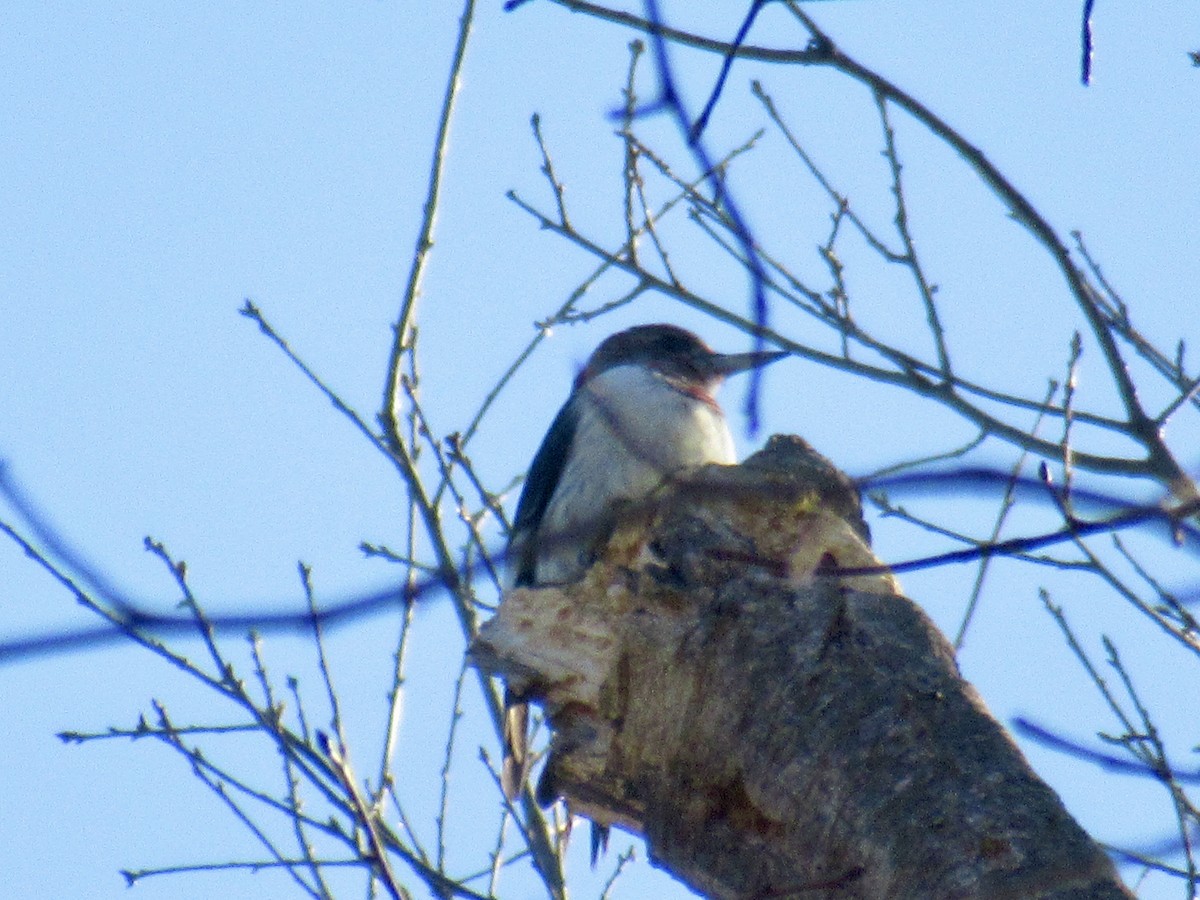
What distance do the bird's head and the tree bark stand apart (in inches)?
81.2

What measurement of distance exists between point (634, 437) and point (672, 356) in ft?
4.96

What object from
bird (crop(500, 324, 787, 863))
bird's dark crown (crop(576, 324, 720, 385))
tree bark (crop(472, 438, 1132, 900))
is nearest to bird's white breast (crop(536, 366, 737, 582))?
bird (crop(500, 324, 787, 863))

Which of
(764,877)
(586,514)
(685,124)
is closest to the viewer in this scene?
(685,124)

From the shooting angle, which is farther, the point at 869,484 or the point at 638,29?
the point at 638,29

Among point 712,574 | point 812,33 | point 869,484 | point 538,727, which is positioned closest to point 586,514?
point 538,727

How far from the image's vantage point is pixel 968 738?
2.83 m

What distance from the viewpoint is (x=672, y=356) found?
627 centimetres

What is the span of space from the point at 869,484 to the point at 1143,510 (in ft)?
0.74

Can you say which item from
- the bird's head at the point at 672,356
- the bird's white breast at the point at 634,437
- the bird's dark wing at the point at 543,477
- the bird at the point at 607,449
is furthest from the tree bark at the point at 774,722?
the bird's head at the point at 672,356

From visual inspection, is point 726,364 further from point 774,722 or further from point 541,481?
point 774,722

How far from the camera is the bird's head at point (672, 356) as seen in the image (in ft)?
20.3

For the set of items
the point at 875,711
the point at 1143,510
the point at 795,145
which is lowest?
the point at 1143,510

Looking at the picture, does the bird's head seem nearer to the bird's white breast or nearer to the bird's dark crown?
the bird's dark crown

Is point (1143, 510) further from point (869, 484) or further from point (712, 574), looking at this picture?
point (712, 574)
